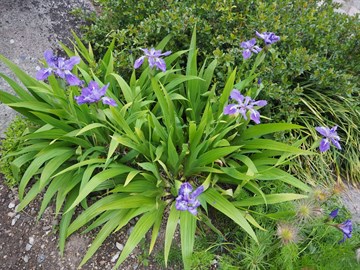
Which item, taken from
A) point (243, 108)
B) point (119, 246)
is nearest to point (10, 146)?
point (119, 246)

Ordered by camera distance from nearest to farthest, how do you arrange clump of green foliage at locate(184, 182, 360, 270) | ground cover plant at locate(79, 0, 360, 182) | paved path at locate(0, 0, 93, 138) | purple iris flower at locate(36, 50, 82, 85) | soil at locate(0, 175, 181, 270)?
purple iris flower at locate(36, 50, 82, 85)
clump of green foliage at locate(184, 182, 360, 270)
soil at locate(0, 175, 181, 270)
ground cover plant at locate(79, 0, 360, 182)
paved path at locate(0, 0, 93, 138)

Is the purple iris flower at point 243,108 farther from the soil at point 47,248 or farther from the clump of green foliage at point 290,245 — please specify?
the soil at point 47,248

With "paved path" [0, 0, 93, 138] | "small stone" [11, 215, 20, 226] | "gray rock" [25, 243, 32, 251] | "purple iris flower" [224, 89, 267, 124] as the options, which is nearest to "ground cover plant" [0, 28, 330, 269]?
"purple iris flower" [224, 89, 267, 124]

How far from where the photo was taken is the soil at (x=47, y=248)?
2293 millimetres

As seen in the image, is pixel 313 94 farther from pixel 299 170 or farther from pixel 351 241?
pixel 351 241

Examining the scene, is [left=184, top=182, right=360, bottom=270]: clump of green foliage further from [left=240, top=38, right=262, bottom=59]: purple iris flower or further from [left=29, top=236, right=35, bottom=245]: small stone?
[left=29, top=236, right=35, bottom=245]: small stone

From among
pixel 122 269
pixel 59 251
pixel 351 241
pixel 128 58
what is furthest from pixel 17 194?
pixel 351 241

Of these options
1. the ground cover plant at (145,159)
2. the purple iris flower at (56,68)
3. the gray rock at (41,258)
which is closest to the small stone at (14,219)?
the ground cover plant at (145,159)

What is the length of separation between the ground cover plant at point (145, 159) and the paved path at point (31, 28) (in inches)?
28.2

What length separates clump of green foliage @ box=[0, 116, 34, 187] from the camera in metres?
2.53

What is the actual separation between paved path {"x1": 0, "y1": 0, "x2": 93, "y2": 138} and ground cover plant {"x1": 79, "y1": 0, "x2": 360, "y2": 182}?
0.27 metres

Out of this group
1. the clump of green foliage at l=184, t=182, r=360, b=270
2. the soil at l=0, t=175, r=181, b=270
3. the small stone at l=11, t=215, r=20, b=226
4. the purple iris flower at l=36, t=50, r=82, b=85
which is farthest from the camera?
the small stone at l=11, t=215, r=20, b=226

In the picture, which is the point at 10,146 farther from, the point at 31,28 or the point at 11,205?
the point at 31,28

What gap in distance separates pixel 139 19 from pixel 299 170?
1802 millimetres
